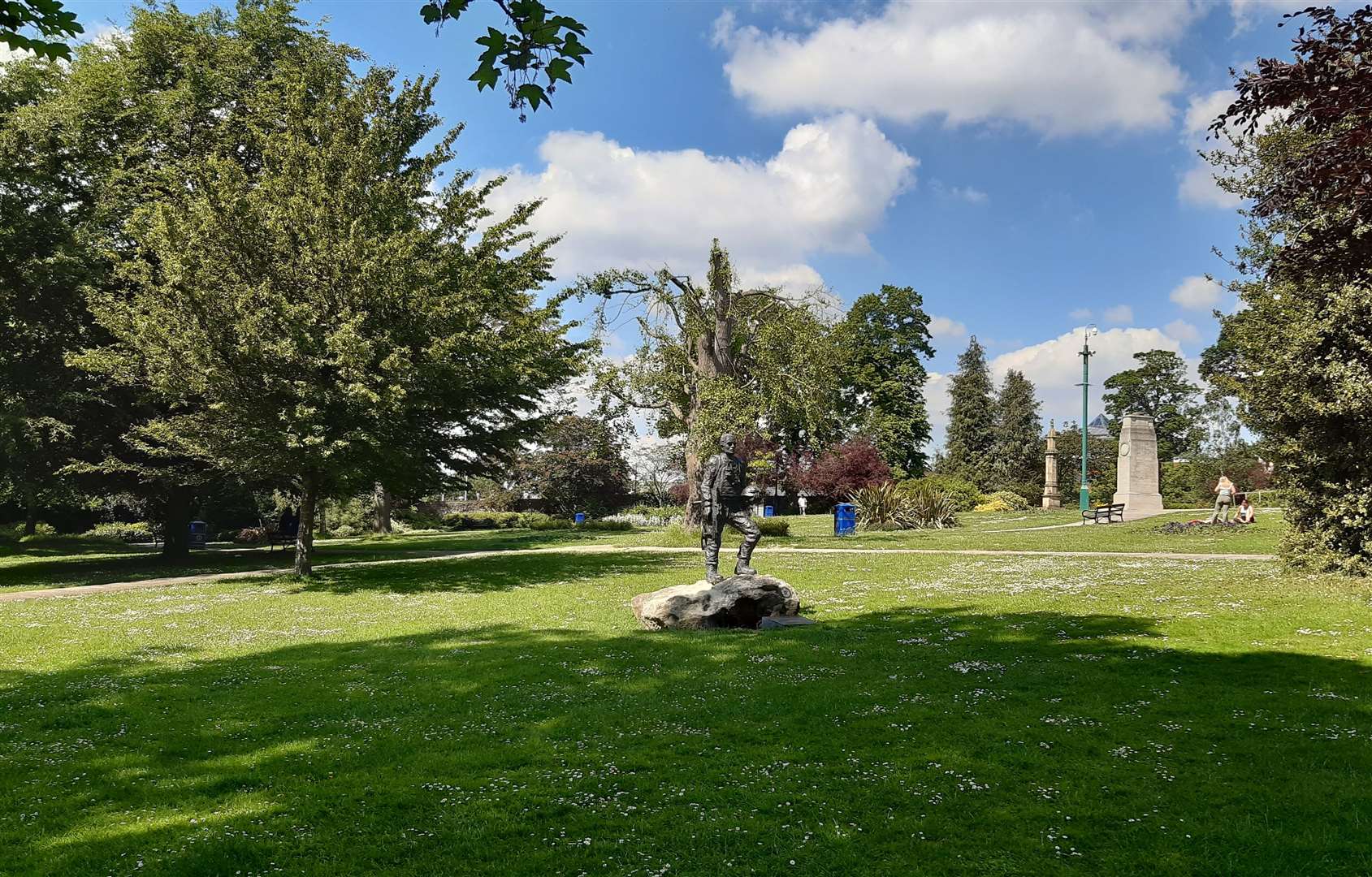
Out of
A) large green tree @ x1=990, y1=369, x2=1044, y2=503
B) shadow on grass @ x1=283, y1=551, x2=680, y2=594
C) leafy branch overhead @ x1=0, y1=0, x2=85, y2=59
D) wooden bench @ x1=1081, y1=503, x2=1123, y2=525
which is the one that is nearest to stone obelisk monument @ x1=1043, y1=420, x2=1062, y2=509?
large green tree @ x1=990, y1=369, x2=1044, y2=503

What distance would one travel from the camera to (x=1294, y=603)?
36.1ft

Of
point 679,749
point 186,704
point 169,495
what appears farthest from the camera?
point 169,495

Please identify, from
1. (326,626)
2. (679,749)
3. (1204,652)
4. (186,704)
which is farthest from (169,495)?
(1204,652)

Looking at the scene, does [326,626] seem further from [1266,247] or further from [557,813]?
[1266,247]

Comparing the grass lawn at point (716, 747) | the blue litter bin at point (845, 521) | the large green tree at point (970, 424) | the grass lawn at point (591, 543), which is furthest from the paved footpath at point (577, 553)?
the large green tree at point (970, 424)

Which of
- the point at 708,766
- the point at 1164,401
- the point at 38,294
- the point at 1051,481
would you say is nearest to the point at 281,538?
the point at 38,294

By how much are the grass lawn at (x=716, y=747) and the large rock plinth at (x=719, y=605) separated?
43 cm

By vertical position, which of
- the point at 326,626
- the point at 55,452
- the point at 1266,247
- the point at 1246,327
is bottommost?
the point at 326,626

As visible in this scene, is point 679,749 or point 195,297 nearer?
point 679,749

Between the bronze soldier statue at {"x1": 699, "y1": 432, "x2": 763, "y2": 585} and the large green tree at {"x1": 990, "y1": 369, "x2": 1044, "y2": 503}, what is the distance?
46413 mm

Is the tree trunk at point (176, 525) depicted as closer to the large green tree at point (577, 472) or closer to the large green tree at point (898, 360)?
the large green tree at point (577, 472)

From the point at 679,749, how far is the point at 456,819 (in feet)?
5.70

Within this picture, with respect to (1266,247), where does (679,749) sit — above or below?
below

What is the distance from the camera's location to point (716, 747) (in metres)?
5.71
